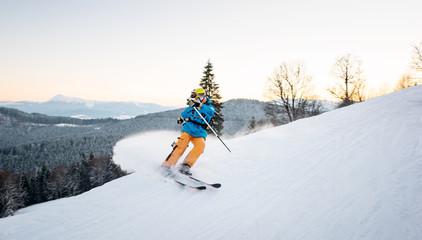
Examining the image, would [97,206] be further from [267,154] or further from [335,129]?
[335,129]

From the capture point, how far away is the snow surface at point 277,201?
241 centimetres

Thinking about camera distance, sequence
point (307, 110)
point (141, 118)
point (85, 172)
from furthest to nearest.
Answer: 1. point (141, 118)
2. point (85, 172)
3. point (307, 110)

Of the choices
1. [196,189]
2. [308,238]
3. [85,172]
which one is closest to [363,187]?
[308,238]

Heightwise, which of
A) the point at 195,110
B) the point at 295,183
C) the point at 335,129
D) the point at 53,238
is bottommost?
the point at 53,238

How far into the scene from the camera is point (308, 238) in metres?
2.24

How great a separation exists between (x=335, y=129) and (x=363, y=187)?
3616mm

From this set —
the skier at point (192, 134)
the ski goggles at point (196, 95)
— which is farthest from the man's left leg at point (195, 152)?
the ski goggles at point (196, 95)

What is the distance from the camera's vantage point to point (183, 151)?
5004 mm

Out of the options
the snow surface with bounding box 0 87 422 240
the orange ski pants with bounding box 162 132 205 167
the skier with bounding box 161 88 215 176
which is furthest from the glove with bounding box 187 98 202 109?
the snow surface with bounding box 0 87 422 240

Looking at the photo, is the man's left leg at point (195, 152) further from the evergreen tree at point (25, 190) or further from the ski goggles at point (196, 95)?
the evergreen tree at point (25, 190)

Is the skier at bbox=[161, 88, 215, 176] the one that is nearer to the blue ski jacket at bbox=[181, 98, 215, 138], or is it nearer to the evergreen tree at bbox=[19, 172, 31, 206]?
the blue ski jacket at bbox=[181, 98, 215, 138]

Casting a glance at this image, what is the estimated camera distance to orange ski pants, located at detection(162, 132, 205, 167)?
4.70 m

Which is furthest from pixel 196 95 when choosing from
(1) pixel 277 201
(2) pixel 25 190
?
(2) pixel 25 190

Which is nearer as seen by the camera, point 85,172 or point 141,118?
point 85,172
